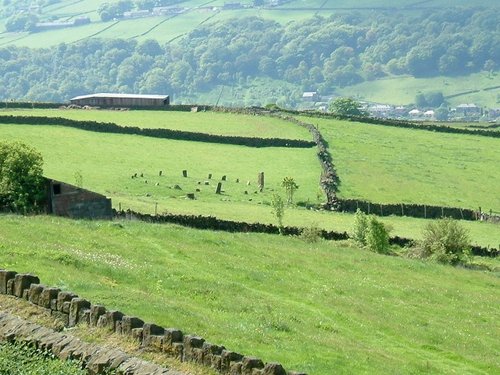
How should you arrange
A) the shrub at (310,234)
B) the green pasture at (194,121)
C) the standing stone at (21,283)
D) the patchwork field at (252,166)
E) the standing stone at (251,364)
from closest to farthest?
the standing stone at (251,364), the standing stone at (21,283), the shrub at (310,234), the patchwork field at (252,166), the green pasture at (194,121)

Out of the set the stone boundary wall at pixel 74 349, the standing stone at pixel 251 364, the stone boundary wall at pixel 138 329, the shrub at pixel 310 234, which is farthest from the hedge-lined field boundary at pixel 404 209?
the standing stone at pixel 251 364

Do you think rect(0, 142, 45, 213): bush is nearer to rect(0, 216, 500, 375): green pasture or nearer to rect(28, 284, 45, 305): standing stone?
rect(0, 216, 500, 375): green pasture

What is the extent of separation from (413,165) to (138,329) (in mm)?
83848

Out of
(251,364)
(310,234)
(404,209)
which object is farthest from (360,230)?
(251,364)

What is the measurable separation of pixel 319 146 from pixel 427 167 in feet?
28.3

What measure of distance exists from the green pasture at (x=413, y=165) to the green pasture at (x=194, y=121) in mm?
3945

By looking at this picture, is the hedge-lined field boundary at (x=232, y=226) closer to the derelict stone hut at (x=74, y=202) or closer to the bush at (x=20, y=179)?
the derelict stone hut at (x=74, y=202)

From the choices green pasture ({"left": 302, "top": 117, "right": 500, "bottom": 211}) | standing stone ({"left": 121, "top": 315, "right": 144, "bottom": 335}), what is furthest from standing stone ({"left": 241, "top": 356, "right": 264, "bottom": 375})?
green pasture ({"left": 302, "top": 117, "right": 500, "bottom": 211})

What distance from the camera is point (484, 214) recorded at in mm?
87000

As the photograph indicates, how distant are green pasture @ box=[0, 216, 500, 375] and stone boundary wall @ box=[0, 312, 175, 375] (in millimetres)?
7769

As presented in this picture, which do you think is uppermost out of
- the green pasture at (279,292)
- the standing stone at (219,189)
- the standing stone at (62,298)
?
the standing stone at (62,298)

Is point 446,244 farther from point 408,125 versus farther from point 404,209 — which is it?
point 408,125

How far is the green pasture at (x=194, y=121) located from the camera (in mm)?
110188

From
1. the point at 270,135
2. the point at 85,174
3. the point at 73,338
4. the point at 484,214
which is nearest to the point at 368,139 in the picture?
the point at 270,135
